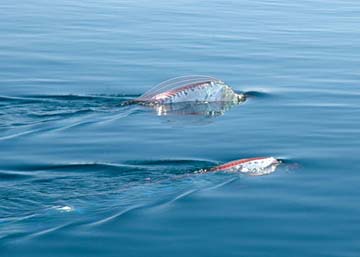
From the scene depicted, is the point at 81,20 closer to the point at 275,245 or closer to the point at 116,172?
the point at 116,172

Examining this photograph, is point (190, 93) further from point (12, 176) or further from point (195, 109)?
point (12, 176)

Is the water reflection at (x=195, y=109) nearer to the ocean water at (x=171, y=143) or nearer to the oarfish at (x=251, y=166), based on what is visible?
the ocean water at (x=171, y=143)

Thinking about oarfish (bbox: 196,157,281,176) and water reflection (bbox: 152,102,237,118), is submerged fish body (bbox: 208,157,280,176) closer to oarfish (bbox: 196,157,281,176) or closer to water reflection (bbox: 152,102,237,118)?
oarfish (bbox: 196,157,281,176)

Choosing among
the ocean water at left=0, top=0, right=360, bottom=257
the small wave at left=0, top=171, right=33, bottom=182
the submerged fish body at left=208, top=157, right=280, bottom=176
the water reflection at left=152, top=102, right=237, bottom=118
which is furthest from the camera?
the water reflection at left=152, top=102, right=237, bottom=118

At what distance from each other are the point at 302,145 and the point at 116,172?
12.1 feet

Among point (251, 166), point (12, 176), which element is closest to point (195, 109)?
point (251, 166)

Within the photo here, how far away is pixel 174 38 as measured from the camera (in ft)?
100

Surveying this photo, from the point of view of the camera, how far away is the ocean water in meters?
13.4

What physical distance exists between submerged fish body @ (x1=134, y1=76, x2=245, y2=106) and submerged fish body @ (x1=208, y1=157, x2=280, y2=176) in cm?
516

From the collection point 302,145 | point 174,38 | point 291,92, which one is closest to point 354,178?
point 302,145

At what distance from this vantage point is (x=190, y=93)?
70.7ft

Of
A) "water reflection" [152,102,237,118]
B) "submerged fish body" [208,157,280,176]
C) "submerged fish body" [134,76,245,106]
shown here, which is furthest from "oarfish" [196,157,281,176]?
"submerged fish body" [134,76,245,106]

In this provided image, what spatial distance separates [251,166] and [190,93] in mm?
5486

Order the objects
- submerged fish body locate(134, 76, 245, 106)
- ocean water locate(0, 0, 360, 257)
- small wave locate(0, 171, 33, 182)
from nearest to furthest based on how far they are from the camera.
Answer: ocean water locate(0, 0, 360, 257) → small wave locate(0, 171, 33, 182) → submerged fish body locate(134, 76, 245, 106)
